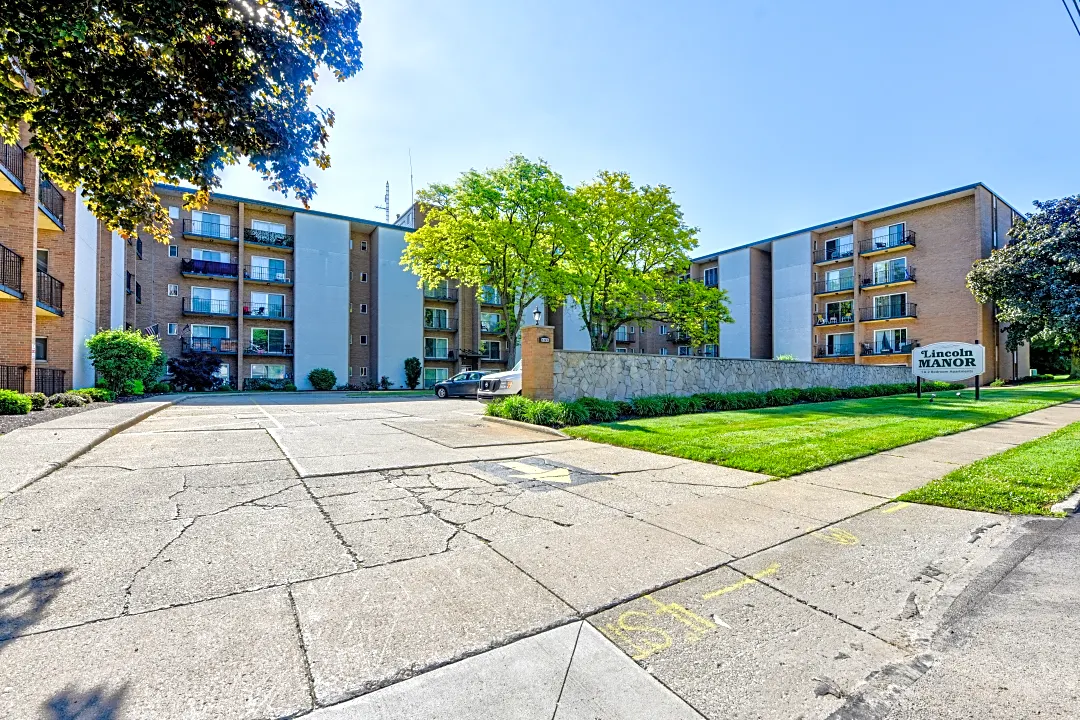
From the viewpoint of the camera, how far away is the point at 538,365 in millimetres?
12609

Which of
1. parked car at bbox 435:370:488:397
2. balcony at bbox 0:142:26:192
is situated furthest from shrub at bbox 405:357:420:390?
balcony at bbox 0:142:26:192

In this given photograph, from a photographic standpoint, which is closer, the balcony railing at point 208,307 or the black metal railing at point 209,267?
the black metal railing at point 209,267

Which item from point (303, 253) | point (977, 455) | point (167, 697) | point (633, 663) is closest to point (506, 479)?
point (633, 663)

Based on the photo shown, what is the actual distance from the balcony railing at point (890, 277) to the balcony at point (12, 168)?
146 feet

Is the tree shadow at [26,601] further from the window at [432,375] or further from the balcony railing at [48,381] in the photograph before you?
the window at [432,375]

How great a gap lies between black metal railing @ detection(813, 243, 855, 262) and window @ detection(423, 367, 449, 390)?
3036 cm

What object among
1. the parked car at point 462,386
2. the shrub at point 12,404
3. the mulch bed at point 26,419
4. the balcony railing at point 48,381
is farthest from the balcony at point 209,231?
the shrub at point 12,404

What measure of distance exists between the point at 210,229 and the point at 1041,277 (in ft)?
159

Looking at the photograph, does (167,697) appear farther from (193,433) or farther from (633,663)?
(193,433)

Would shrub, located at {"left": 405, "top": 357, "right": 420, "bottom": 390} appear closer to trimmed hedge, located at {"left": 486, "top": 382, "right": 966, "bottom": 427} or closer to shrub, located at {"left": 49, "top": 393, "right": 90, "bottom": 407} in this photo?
shrub, located at {"left": 49, "top": 393, "right": 90, "bottom": 407}

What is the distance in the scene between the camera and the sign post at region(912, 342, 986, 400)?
15.9m

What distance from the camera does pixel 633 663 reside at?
2.50m

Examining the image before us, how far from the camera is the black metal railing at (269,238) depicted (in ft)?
110

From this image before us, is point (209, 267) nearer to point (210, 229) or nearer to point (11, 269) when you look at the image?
point (210, 229)
